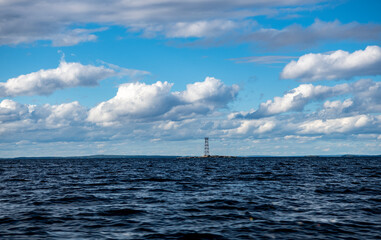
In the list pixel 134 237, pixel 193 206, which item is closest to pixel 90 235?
pixel 134 237

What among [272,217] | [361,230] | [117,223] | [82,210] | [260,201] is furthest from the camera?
[260,201]

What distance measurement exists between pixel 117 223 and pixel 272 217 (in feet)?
29.7

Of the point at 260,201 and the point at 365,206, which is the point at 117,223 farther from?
the point at 365,206

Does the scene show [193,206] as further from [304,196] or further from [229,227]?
[304,196]

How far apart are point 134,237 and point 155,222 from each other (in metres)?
3.29

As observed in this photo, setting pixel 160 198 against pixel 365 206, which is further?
pixel 160 198

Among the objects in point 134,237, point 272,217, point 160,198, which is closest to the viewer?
point 134,237

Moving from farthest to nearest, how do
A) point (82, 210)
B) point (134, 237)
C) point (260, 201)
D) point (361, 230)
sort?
point (260, 201) → point (82, 210) → point (361, 230) → point (134, 237)

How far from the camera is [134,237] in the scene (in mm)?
15945

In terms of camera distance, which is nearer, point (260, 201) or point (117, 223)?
point (117, 223)

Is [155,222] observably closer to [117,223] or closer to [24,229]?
[117,223]

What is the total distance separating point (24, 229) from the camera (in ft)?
57.7

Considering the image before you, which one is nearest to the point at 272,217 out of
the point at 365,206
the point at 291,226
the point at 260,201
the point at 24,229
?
the point at 291,226

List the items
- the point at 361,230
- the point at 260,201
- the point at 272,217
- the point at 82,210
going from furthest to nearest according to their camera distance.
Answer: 1. the point at 260,201
2. the point at 82,210
3. the point at 272,217
4. the point at 361,230
